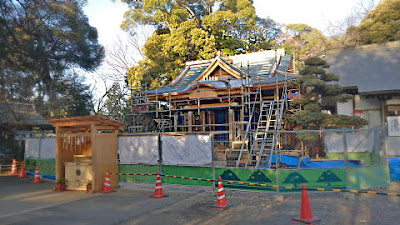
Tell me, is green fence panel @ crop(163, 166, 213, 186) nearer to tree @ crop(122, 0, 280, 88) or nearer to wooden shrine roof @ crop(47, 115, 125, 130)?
wooden shrine roof @ crop(47, 115, 125, 130)

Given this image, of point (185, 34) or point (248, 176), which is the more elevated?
point (185, 34)

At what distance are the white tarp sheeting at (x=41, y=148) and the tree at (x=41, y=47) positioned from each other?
3886 mm

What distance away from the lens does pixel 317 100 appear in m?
15.4

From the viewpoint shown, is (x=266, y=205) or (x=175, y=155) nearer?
(x=266, y=205)

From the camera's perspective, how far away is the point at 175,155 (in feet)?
39.6

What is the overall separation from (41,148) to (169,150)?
8605mm

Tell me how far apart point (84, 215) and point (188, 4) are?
28.2 metres

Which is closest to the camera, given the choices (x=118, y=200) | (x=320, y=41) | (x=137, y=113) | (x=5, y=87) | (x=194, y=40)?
(x=118, y=200)

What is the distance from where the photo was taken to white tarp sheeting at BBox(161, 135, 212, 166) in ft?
37.3

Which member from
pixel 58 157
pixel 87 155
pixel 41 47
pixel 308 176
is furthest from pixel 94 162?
pixel 41 47

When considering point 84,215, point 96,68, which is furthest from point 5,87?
point 84,215

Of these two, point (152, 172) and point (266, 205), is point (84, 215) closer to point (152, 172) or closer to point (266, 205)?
point (152, 172)

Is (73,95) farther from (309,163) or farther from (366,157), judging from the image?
(366,157)

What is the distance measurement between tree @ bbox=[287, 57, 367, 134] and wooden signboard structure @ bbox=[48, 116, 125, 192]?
8.25 meters
